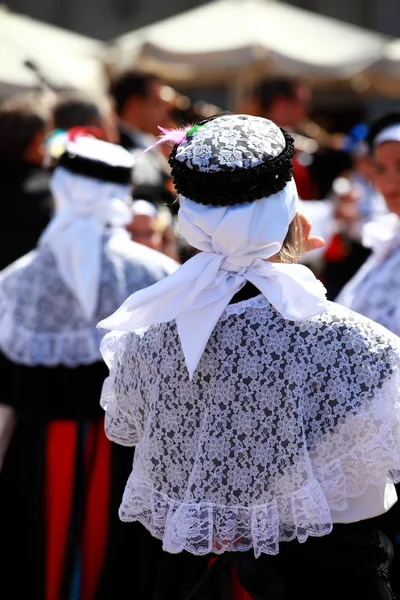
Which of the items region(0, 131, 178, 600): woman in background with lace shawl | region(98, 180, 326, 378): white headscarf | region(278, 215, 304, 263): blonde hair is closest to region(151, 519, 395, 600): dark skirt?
region(98, 180, 326, 378): white headscarf

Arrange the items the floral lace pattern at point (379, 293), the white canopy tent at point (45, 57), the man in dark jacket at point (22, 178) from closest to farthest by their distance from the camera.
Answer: the floral lace pattern at point (379, 293), the man in dark jacket at point (22, 178), the white canopy tent at point (45, 57)

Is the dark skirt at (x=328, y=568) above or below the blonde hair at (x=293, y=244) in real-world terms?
below

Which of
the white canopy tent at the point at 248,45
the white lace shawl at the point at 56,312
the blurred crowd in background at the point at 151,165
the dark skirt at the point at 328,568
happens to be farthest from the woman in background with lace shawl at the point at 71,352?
the white canopy tent at the point at 248,45

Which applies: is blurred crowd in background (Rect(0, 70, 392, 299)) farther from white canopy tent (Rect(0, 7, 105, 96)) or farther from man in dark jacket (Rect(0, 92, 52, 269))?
white canopy tent (Rect(0, 7, 105, 96))

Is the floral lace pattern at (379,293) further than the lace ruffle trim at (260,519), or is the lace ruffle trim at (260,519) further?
the floral lace pattern at (379,293)

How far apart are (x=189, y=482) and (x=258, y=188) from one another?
25.3 inches

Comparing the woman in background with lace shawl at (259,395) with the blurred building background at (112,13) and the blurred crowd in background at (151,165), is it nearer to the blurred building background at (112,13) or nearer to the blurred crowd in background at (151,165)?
the blurred crowd in background at (151,165)

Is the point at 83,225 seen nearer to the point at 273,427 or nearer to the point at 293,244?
the point at 293,244

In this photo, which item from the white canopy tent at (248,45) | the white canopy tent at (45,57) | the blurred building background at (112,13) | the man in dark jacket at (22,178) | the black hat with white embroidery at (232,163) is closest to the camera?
the black hat with white embroidery at (232,163)

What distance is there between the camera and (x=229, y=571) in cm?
200

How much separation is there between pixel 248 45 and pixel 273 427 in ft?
18.3

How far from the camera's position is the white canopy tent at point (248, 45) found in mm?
6980

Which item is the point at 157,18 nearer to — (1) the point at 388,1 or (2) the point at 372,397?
(1) the point at 388,1

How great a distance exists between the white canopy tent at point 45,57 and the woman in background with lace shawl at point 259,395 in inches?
161
